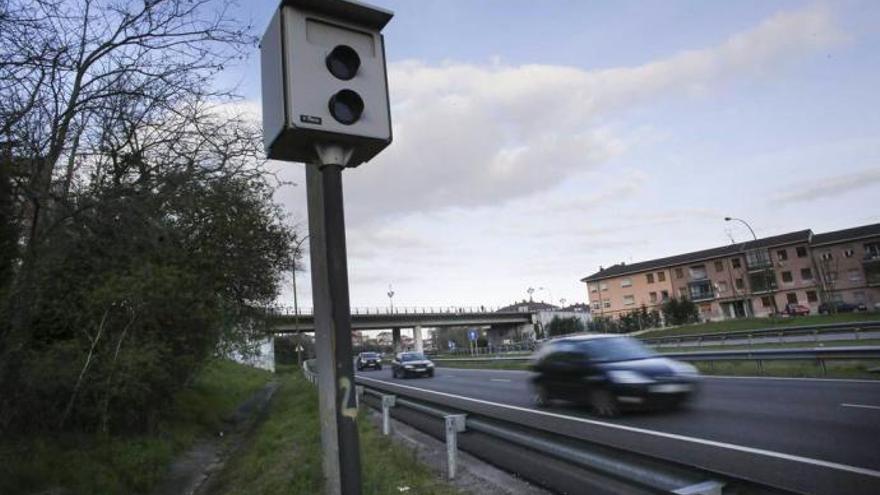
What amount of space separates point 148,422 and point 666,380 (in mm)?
12224

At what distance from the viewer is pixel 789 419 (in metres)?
8.87

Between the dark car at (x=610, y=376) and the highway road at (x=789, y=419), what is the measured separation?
1.03 feet

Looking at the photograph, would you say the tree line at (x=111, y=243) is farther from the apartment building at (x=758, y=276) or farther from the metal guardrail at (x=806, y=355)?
the apartment building at (x=758, y=276)

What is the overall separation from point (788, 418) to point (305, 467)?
7.61 meters

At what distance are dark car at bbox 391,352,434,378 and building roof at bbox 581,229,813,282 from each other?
58572mm

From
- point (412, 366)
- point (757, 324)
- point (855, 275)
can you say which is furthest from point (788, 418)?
point (855, 275)

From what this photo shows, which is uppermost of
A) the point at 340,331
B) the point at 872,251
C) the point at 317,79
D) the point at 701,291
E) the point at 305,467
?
the point at 872,251

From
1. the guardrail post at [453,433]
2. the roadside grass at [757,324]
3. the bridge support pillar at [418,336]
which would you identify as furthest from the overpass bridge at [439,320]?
the guardrail post at [453,433]

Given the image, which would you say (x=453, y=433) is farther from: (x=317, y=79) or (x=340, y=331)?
(x=317, y=79)

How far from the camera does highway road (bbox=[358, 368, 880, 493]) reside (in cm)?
671

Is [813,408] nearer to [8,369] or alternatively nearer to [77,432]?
[8,369]

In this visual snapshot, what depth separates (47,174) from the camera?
6.86 meters

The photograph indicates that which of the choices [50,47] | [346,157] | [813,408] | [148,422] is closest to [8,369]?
[50,47]

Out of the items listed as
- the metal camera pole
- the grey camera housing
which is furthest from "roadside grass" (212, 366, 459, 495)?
the grey camera housing
